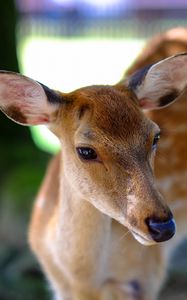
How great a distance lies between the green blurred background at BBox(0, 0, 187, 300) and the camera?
6012 mm

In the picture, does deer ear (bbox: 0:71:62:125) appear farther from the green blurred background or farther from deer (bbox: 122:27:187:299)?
the green blurred background

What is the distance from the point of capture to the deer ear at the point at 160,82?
Result: 12.2 ft

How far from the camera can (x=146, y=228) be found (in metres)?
3.17

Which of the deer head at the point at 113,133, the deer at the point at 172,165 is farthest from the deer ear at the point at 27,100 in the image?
the deer at the point at 172,165

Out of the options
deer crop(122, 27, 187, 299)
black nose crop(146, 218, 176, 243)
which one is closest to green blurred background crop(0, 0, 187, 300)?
deer crop(122, 27, 187, 299)

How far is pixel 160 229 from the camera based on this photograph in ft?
10.3

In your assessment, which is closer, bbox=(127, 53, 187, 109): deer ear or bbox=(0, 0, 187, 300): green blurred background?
bbox=(127, 53, 187, 109): deer ear

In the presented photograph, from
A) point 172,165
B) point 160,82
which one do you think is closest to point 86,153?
point 160,82

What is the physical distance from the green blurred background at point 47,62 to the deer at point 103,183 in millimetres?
1474

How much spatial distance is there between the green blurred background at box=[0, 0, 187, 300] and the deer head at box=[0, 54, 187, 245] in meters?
2.26

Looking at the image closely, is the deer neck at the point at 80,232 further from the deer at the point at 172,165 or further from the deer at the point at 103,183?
the deer at the point at 172,165

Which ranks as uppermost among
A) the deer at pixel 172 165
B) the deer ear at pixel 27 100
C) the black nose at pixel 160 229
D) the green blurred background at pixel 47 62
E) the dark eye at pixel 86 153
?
the deer ear at pixel 27 100

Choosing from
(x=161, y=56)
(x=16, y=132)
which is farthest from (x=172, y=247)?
(x=16, y=132)

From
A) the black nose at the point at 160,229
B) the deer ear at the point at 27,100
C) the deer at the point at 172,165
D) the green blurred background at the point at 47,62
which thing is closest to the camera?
the black nose at the point at 160,229
